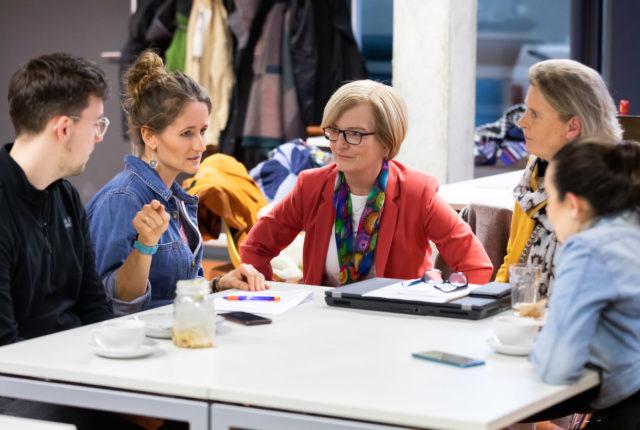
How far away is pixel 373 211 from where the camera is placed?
378cm

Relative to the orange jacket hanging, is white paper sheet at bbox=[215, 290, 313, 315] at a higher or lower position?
higher

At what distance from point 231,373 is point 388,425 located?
40cm

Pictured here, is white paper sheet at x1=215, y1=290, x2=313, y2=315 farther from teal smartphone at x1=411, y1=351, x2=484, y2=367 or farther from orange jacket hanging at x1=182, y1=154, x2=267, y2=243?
orange jacket hanging at x1=182, y1=154, x2=267, y2=243

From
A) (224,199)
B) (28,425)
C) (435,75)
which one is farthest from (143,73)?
(435,75)

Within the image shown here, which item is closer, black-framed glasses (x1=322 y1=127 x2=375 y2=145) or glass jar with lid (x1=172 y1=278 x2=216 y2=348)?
glass jar with lid (x1=172 y1=278 x2=216 y2=348)

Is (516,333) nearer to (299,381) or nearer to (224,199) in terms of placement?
(299,381)

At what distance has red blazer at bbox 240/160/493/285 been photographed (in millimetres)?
3760

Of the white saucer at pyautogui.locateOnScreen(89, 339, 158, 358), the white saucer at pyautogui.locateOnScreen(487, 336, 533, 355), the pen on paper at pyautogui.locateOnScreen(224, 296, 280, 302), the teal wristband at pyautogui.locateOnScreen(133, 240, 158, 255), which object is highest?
the teal wristband at pyautogui.locateOnScreen(133, 240, 158, 255)

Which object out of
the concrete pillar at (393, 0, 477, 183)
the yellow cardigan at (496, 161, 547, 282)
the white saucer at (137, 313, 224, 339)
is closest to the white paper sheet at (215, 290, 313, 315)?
the white saucer at (137, 313, 224, 339)

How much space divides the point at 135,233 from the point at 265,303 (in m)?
0.52

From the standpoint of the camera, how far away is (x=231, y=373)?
93.4 inches

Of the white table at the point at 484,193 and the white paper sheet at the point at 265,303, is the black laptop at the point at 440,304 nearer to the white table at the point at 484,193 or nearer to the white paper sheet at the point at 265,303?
the white paper sheet at the point at 265,303

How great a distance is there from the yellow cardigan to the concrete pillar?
Answer: 108 inches

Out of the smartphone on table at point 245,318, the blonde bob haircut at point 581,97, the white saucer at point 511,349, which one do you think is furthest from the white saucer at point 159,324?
the blonde bob haircut at point 581,97
